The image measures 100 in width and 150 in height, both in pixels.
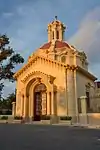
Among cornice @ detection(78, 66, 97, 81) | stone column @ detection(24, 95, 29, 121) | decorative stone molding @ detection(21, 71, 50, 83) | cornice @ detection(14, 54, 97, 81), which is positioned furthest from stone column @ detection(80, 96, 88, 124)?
stone column @ detection(24, 95, 29, 121)

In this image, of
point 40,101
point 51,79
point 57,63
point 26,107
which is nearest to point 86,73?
point 57,63

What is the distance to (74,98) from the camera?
2972 cm

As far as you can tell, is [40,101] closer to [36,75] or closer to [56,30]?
[36,75]

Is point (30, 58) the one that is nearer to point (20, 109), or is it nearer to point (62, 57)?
point (62, 57)

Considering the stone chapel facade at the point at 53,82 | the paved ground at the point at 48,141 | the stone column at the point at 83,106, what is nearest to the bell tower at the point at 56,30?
the stone chapel facade at the point at 53,82

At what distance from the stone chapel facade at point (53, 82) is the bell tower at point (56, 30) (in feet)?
14.9

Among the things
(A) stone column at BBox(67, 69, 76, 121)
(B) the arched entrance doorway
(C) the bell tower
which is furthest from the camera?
(C) the bell tower

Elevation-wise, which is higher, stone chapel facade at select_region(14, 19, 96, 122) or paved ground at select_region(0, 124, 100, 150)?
stone chapel facade at select_region(14, 19, 96, 122)

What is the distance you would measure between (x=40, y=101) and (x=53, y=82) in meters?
3.19

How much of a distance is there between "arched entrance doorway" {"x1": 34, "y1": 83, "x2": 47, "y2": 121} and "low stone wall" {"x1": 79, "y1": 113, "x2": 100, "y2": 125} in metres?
5.40

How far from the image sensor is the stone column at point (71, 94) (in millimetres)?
29003

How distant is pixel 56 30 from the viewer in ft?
135

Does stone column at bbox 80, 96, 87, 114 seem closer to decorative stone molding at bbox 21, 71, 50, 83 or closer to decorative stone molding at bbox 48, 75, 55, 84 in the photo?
decorative stone molding at bbox 48, 75, 55, 84

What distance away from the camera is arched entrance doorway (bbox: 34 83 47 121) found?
103ft
